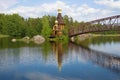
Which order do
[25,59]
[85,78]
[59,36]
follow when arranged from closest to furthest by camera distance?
[85,78]
[25,59]
[59,36]

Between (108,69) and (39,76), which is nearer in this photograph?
A: (39,76)

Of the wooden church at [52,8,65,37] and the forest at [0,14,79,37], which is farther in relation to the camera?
the forest at [0,14,79,37]

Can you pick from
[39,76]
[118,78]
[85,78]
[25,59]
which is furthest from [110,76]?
[25,59]

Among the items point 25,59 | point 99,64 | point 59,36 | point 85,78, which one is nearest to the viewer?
point 85,78

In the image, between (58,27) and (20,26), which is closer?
(58,27)

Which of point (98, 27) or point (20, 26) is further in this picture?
point (20, 26)

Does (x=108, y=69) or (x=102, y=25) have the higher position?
(x=102, y=25)

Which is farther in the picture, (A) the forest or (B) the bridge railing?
(A) the forest

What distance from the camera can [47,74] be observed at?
82.0 ft

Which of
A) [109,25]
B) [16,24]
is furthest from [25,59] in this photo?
[16,24]

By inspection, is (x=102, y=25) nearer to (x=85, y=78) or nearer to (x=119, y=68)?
(x=119, y=68)

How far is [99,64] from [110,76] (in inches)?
265

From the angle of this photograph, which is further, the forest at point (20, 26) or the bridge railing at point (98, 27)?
the forest at point (20, 26)

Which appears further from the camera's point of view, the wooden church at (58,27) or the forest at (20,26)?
the forest at (20,26)
